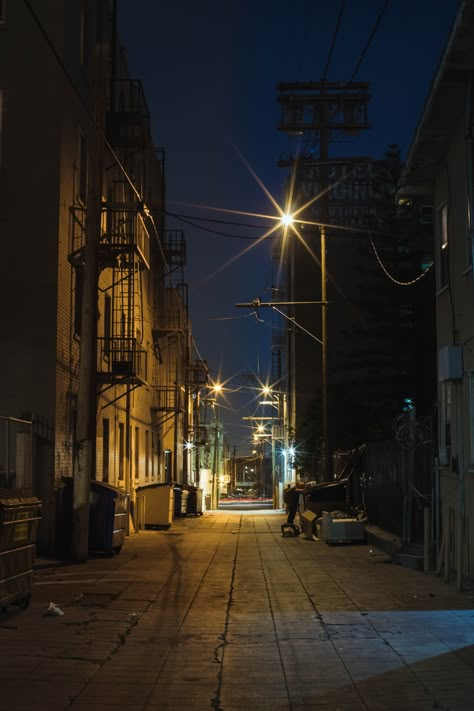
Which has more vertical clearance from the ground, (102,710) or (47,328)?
(47,328)

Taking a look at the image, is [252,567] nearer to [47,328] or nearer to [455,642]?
[47,328]

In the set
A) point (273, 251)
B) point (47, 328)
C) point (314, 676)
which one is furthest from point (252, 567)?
point (273, 251)

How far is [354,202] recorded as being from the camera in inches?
2256

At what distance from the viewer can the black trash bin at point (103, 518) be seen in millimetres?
18125

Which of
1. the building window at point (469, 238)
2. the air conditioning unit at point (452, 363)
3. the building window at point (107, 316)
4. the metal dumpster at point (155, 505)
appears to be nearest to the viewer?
the building window at point (469, 238)

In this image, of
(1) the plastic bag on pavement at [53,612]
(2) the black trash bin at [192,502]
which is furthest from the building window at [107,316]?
(2) the black trash bin at [192,502]

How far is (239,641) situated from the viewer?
9.28 metres

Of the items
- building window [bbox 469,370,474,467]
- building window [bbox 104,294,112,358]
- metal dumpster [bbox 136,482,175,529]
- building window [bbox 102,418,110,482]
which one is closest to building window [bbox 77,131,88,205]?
building window [bbox 104,294,112,358]

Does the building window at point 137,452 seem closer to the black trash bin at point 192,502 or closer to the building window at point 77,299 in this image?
the black trash bin at point 192,502

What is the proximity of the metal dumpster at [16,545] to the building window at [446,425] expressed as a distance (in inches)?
268

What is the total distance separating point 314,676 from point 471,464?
6596 mm

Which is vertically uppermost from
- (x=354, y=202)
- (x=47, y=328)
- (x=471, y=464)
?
(x=354, y=202)

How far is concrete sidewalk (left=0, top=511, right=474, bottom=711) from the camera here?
23.0 ft

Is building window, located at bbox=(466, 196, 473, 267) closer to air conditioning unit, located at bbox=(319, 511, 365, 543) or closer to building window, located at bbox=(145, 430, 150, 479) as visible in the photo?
air conditioning unit, located at bbox=(319, 511, 365, 543)
